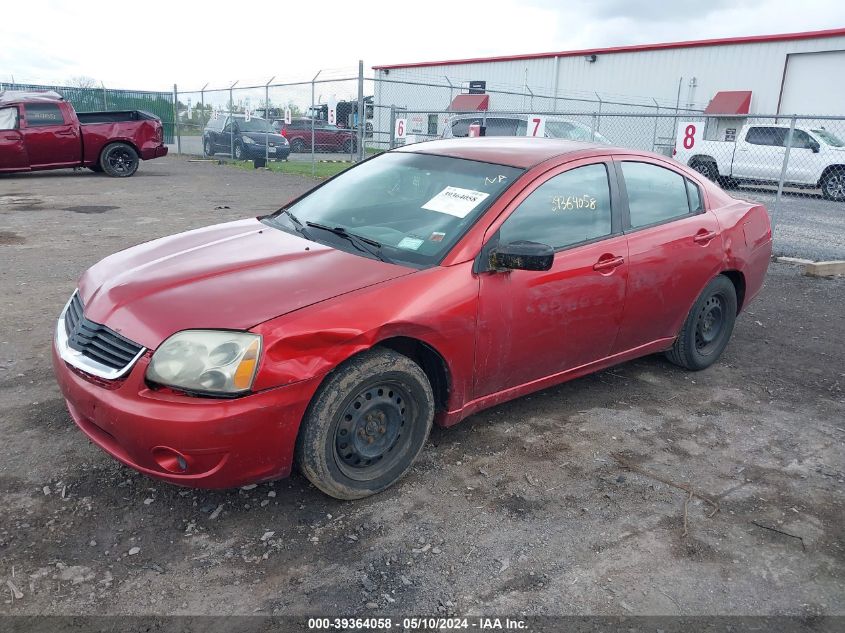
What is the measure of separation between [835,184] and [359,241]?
15.9 meters

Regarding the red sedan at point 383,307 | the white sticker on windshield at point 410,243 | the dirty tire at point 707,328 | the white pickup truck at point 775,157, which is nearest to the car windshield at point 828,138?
the white pickup truck at point 775,157

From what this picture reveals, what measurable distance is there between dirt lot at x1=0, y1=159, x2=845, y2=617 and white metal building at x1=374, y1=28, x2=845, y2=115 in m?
15.2

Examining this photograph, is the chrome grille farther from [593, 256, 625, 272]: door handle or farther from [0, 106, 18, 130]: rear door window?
[0, 106, 18, 130]: rear door window

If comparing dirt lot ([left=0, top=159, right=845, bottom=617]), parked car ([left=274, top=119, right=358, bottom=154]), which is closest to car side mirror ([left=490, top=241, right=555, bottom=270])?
dirt lot ([left=0, top=159, right=845, bottom=617])

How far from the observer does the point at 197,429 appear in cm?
259

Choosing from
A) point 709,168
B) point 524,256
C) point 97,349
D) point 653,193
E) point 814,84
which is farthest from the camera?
point 814,84

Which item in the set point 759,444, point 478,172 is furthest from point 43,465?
point 759,444

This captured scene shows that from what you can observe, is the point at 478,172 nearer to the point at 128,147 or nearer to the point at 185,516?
the point at 185,516

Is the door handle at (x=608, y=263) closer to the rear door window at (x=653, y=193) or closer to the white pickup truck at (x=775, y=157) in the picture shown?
the rear door window at (x=653, y=193)

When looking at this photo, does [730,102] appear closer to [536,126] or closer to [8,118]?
[536,126]

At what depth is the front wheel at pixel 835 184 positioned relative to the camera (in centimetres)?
1564

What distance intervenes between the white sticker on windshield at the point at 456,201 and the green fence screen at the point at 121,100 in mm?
27203

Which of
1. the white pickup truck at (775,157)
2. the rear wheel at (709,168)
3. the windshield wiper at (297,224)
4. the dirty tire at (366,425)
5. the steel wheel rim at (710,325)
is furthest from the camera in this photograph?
the rear wheel at (709,168)

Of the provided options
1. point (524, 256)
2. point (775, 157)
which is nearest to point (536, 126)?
point (775, 157)
